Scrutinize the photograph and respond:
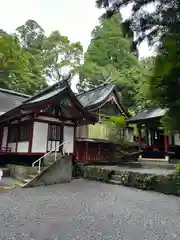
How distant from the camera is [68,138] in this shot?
45.0 ft

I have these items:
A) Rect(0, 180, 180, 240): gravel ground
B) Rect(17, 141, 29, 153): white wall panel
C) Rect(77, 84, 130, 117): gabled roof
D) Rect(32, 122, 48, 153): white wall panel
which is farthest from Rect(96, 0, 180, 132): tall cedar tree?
Rect(77, 84, 130, 117): gabled roof

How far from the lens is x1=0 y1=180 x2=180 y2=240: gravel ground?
4.32m

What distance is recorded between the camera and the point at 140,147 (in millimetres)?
16344

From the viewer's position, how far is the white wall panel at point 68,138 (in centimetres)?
1345

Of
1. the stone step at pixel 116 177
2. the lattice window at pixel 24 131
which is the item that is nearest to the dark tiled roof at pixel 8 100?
the lattice window at pixel 24 131

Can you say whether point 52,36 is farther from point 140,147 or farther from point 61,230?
point 61,230

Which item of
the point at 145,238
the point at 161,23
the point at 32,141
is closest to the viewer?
the point at 161,23

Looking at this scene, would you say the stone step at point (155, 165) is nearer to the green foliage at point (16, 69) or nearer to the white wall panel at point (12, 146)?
the white wall panel at point (12, 146)

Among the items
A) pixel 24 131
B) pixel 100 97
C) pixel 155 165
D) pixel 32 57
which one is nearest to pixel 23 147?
pixel 24 131

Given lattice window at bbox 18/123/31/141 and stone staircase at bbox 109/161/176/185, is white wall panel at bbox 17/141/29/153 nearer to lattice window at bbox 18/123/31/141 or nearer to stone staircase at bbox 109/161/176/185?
lattice window at bbox 18/123/31/141

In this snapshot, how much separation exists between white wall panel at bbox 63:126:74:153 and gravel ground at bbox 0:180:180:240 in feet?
15.5

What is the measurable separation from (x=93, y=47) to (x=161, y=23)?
31.7m

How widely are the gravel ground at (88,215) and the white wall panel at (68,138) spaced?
4.73 meters

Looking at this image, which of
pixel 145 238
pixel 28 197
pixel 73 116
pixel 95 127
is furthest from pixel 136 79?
pixel 145 238
